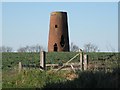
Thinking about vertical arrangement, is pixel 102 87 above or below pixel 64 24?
below

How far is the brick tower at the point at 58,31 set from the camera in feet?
157

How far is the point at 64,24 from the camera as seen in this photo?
4825cm

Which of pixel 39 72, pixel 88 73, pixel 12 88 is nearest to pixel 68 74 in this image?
pixel 39 72

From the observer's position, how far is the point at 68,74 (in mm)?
15086

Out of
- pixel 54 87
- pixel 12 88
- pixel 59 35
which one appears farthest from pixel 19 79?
pixel 59 35

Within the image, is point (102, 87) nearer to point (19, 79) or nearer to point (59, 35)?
point (19, 79)

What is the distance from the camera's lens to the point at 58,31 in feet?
158

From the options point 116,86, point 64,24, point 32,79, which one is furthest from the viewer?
point 64,24

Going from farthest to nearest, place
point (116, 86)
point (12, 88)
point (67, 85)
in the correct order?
1. point (12, 88)
2. point (67, 85)
3. point (116, 86)

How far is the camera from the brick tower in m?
48.0

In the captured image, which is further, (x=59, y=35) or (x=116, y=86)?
(x=59, y=35)

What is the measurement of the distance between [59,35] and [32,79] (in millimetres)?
34470

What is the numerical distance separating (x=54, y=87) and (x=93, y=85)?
1.21 meters

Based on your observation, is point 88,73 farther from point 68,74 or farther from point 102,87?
point 68,74
